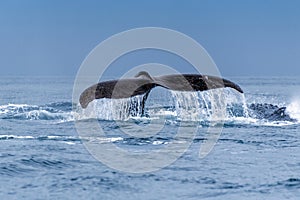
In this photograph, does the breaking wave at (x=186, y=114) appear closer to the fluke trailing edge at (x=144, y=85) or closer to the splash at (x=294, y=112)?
the splash at (x=294, y=112)

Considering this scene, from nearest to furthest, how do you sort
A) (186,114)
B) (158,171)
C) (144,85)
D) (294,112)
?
(158,171), (144,85), (186,114), (294,112)

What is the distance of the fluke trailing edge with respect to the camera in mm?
13312

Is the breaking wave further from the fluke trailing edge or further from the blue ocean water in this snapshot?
the fluke trailing edge

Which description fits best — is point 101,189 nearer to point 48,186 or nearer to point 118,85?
point 48,186

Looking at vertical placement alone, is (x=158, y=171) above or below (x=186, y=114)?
below

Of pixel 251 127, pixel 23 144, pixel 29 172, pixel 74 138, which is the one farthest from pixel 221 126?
pixel 29 172

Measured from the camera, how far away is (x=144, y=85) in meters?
14.0

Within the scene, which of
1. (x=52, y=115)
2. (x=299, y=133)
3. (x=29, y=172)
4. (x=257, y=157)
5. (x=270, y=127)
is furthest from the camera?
(x=52, y=115)

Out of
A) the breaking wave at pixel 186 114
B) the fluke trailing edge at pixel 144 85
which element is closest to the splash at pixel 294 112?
the breaking wave at pixel 186 114

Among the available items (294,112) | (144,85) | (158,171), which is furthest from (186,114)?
(158,171)

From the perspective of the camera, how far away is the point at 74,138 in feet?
50.9

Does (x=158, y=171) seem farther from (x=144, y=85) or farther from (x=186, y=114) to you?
(x=186, y=114)

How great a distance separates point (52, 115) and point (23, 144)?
666cm

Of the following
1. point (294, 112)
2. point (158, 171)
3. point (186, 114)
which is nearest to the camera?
point (158, 171)
